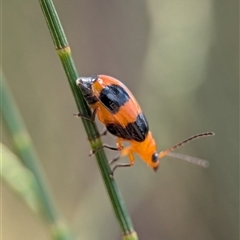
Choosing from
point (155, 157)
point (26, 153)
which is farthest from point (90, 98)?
point (155, 157)

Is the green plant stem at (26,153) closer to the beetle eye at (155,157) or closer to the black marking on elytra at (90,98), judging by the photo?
the black marking on elytra at (90,98)

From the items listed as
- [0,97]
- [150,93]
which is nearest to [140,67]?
[150,93]

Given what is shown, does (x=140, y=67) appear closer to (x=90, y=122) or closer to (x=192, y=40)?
(x=192, y=40)

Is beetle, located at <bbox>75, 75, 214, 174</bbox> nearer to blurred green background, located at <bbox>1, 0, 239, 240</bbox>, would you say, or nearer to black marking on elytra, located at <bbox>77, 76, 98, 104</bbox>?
black marking on elytra, located at <bbox>77, 76, 98, 104</bbox>

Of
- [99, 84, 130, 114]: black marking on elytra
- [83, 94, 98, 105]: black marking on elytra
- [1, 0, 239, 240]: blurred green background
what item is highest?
[83, 94, 98, 105]: black marking on elytra

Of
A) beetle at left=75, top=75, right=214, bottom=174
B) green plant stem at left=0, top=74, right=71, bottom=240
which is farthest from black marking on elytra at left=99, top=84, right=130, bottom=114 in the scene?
green plant stem at left=0, top=74, right=71, bottom=240

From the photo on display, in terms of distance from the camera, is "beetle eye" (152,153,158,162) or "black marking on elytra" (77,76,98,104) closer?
"black marking on elytra" (77,76,98,104)

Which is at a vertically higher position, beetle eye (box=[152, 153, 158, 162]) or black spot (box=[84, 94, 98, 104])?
black spot (box=[84, 94, 98, 104])
